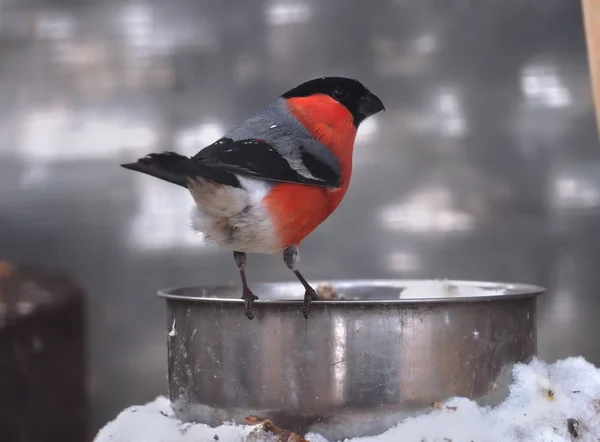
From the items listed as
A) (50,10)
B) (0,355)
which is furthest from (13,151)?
(0,355)

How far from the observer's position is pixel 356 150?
1692 mm

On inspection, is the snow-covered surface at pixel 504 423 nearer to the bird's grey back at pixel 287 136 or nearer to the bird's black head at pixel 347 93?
the bird's grey back at pixel 287 136

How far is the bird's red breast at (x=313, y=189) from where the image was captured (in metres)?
0.99

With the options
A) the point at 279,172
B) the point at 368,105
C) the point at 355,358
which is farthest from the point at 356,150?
the point at 355,358

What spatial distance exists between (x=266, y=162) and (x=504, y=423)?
0.44 metres

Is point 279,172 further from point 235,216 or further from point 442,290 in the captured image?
point 442,290

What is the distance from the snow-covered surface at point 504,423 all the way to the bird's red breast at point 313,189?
0.29m

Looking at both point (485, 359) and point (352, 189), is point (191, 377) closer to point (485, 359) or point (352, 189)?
point (485, 359)

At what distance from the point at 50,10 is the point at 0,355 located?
0.83 meters

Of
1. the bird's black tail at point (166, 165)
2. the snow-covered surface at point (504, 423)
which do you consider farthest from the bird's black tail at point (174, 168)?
the snow-covered surface at point (504, 423)

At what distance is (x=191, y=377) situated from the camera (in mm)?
939

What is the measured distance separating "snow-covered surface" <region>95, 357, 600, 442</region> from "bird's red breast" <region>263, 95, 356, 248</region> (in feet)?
0.94

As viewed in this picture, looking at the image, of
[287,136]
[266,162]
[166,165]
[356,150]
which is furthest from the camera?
[356,150]

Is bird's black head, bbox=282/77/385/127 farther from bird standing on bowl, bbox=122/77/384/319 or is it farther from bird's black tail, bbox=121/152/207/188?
bird's black tail, bbox=121/152/207/188
